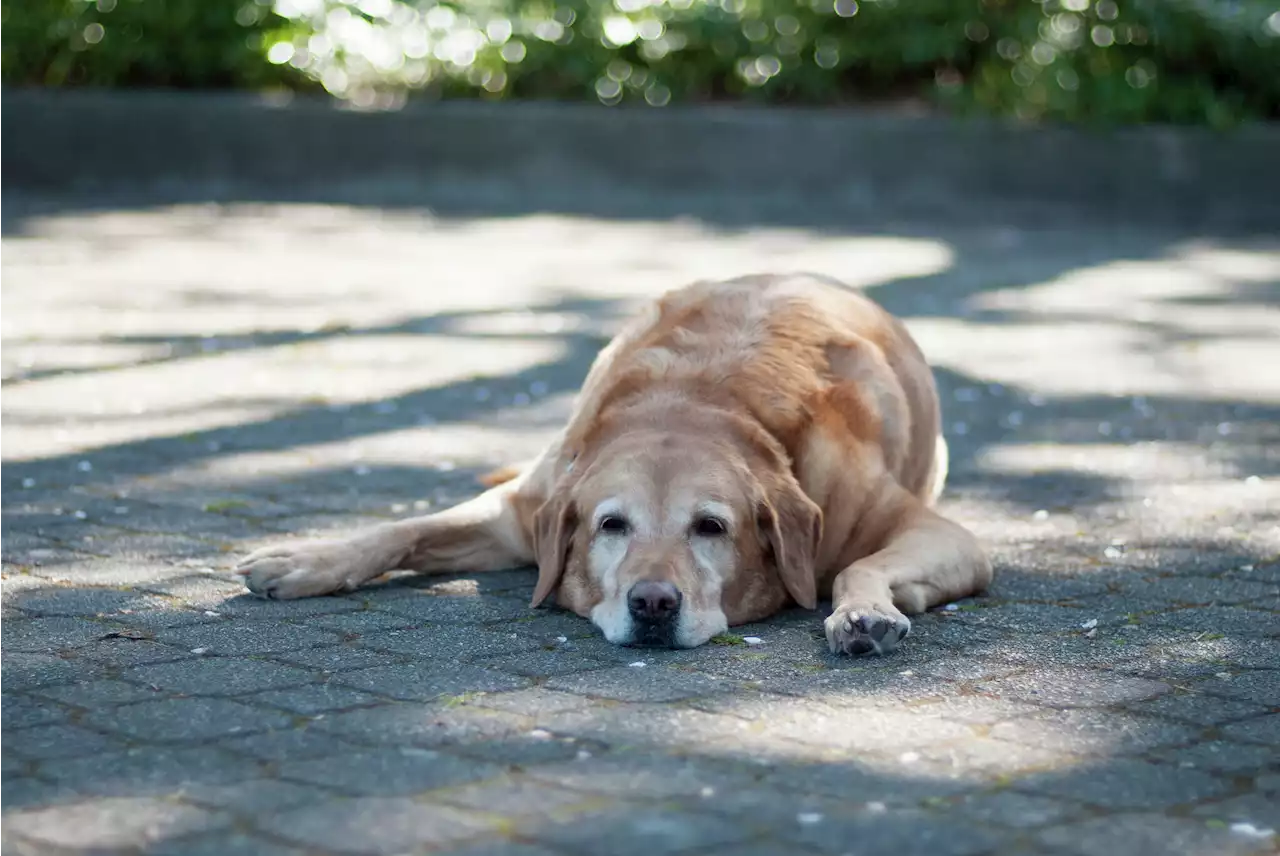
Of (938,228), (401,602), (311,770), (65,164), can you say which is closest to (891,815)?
(311,770)

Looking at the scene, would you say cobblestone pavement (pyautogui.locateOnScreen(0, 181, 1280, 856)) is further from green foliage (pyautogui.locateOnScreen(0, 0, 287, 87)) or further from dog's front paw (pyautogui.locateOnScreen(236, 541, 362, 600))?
green foliage (pyautogui.locateOnScreen(0, 0, 287, 87))

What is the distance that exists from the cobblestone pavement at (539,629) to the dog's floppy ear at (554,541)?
5.0 inches

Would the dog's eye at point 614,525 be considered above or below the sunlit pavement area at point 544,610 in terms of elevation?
above

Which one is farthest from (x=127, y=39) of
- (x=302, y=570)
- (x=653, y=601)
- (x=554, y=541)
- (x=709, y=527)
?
(x=653, y=601)

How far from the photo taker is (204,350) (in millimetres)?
8773

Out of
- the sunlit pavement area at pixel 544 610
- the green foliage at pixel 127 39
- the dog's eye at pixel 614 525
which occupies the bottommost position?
the sunlit pavement area at pixel 544 610

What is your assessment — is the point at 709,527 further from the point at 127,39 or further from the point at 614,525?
the point at 127,39

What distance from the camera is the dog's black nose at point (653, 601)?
452 centimetres

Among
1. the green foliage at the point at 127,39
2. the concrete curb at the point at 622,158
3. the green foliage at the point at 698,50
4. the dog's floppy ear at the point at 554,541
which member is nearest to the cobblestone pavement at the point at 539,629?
the dog's floppy ear at the point at 554,541

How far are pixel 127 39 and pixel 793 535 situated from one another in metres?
11.4

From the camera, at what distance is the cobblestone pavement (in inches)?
132

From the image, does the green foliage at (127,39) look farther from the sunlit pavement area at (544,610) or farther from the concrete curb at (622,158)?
the sunlit pavement area at (544,610)

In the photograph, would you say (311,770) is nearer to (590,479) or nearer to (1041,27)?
(590,479)

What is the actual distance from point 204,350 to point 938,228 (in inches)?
240
